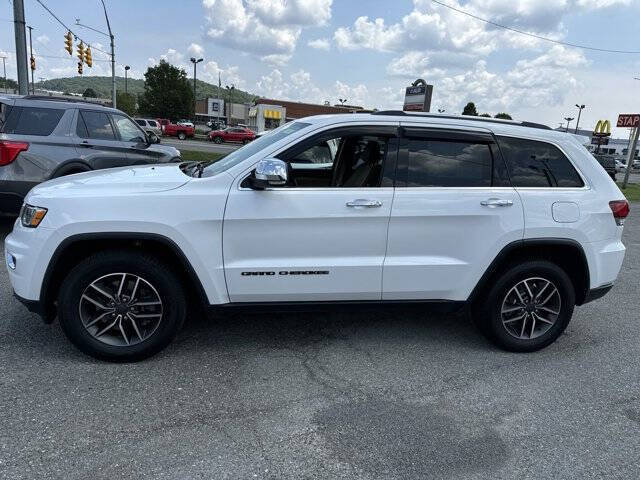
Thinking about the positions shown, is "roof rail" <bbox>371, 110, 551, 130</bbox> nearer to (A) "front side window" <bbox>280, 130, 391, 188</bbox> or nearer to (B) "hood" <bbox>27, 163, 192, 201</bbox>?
(A) "front side window" <bbox>280, 130, 391, 188</bbox>

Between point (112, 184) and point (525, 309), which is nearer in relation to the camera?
point (112, 184)

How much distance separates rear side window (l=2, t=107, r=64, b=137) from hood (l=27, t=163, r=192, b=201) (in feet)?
11.1

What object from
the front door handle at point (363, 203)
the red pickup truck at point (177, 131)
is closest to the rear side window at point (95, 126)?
the front door handle at point (363, 203)

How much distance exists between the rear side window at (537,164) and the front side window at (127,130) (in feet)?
19.4

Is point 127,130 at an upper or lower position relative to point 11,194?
upper

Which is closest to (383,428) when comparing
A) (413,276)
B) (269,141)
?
(413,276)

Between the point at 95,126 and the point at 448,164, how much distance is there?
564 cm

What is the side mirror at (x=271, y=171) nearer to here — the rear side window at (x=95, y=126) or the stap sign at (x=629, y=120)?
the rear side window at (x=95, y=126)

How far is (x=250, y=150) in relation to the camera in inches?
156

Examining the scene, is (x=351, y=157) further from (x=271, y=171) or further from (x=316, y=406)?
(x=316, y=406)

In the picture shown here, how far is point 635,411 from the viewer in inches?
133

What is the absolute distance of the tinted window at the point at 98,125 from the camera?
7.19 m

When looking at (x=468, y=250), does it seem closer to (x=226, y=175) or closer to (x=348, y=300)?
(x=348, y=300)

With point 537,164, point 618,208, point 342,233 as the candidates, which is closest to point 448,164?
point 537,164
